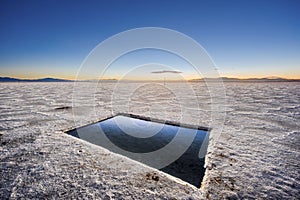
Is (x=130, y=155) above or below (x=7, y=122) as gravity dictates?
below

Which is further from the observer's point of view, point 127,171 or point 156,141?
point 156,141

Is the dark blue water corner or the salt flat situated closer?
the salt flat

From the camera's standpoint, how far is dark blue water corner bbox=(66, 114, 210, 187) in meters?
3.53

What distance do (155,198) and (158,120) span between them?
475 centimetres

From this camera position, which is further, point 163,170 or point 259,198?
point 163,170

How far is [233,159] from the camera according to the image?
3.70 metres

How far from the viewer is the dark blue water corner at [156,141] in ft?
11.6

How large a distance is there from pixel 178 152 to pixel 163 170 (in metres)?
1.04

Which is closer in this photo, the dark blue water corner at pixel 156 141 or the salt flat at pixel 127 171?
the salt flat at pixel 127 171

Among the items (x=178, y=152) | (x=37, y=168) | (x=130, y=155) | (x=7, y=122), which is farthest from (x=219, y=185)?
(x=7, y=122)

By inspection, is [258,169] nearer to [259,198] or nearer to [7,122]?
[259,198]

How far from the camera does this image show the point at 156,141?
509cm

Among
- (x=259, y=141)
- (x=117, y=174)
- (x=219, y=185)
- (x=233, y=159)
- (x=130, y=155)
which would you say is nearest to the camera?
(x=219, y=185)

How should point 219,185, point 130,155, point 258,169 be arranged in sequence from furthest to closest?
point 130,155, point 258,169, point 219,185
